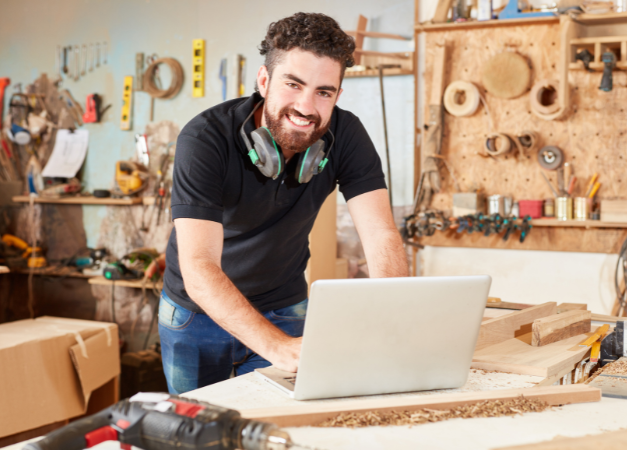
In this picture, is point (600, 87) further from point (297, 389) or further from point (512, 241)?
point (297, 389)

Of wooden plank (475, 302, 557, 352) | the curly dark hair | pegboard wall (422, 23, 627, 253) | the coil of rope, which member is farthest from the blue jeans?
the coil of rope

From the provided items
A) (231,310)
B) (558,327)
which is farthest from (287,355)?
(558,327)

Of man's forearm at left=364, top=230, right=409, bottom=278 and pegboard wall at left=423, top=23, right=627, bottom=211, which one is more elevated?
pegboard wall at left=423, top=23, right=627, bottom=211

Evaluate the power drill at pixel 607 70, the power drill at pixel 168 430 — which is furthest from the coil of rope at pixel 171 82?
the power drill at pixel 168 430

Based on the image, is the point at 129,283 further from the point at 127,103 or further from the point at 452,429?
the point at 452,429

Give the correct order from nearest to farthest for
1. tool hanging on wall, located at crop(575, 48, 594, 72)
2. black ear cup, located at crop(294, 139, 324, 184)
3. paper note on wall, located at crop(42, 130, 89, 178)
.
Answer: black ear cup, located at crop(294, 139, 324, 184) → tool hanging on wall, located at crop(575, 48, 594, 72) → paper note on wall, located at crop(42, 130, 89, 178)

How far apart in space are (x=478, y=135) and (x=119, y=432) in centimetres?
264

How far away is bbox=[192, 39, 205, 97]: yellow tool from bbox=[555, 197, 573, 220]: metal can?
2.12 meters

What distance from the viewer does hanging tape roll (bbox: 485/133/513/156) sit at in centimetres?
290

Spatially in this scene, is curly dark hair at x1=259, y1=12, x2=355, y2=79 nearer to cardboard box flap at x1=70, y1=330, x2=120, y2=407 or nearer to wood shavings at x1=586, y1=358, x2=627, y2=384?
wood shavings at x1=586, y1=358, x2=627, y2=384

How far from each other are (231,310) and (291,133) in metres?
0.44

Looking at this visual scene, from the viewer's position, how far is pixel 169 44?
146 inches

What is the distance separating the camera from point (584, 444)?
80 cm

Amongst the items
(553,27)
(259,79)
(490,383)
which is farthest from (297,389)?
(553,27)
